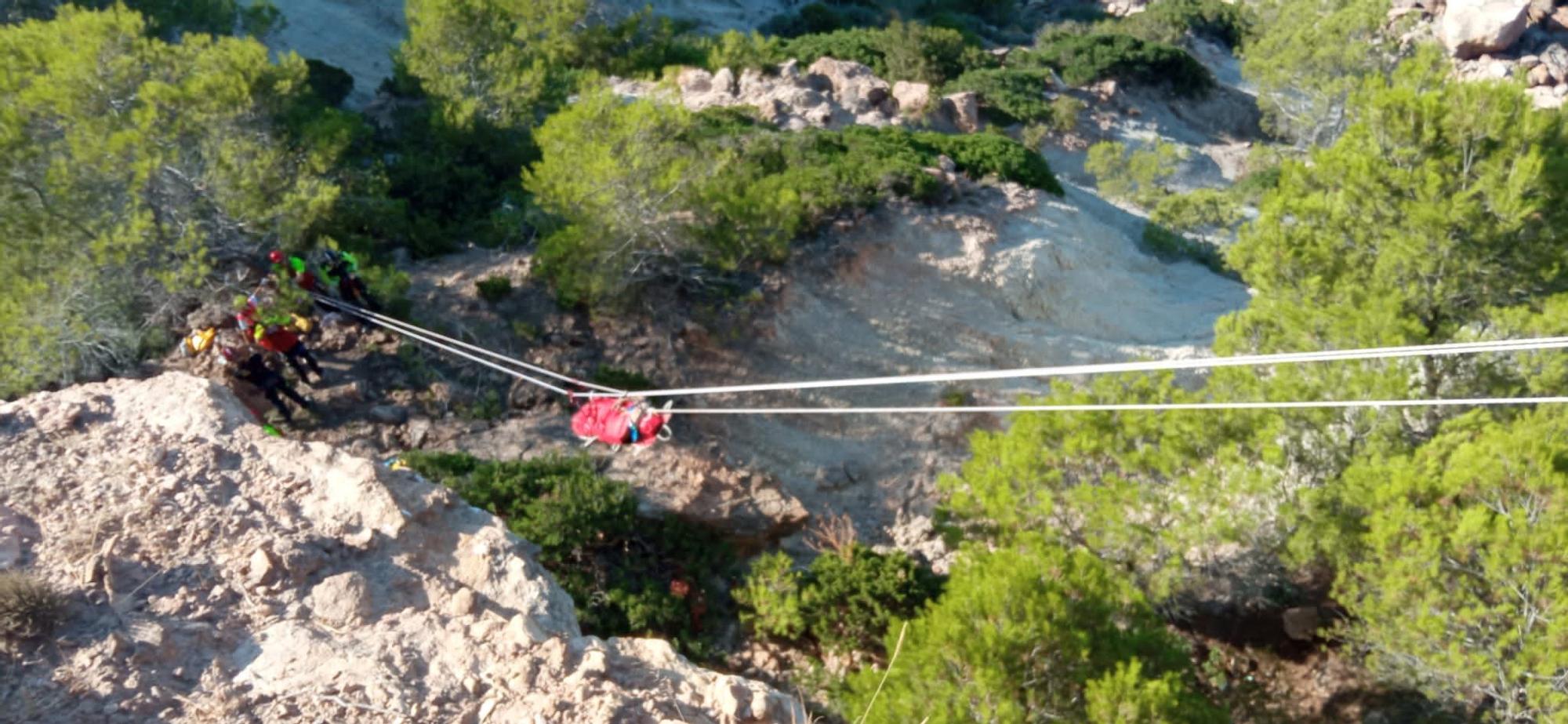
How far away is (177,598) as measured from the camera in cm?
573

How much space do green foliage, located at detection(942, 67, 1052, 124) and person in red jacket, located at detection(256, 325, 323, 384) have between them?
18.8 m

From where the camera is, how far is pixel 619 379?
575 inches

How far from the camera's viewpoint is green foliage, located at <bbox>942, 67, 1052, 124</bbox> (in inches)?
1110

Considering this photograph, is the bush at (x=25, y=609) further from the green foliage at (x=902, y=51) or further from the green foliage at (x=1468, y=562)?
the green foliage at (x=902, y=51)

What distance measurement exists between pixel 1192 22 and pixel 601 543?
36.3m

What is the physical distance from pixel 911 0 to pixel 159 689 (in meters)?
40.9

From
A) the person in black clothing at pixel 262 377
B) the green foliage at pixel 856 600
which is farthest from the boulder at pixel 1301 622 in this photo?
the person in black clothing at pixel 262 377

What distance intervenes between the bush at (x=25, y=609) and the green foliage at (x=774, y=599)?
7764mm

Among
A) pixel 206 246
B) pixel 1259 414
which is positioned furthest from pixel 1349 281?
pixel 206 246

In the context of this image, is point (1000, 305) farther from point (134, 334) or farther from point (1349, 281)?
point (134, 334)

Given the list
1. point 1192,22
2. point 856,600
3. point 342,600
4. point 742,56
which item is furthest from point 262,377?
point 1192,22

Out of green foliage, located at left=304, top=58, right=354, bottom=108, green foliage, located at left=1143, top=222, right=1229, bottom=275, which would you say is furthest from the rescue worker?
green foliage, located at left=1143, top=222, right=1229, bottom=275

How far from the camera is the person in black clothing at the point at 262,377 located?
1236cm

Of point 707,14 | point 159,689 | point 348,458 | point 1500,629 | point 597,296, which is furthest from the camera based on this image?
point 707,14
